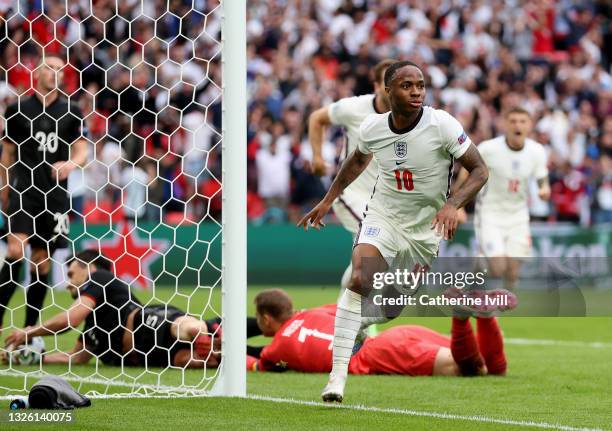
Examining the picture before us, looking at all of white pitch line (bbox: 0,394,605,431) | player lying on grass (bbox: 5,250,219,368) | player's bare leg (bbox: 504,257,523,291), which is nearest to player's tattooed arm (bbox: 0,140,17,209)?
player lying on grass (bbox: 5,250,219,368)

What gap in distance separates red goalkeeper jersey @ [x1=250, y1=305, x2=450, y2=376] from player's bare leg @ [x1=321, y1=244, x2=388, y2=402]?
179cm

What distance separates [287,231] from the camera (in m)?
17.7

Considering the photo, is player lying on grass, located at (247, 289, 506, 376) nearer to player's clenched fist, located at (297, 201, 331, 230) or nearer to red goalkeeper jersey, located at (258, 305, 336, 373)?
red goalkeeper jersey, located at (258, 305, 336, 373)

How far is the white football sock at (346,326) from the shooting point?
6348 millimetres

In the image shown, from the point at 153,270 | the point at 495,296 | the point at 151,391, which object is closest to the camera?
the point at 151,391

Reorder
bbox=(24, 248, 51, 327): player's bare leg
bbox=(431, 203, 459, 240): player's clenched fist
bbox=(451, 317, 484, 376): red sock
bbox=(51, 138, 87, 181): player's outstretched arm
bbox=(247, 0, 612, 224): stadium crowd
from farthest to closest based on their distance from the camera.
A: bbox=(247, 0, 612, 224): stadium crowd → bbox=(24, 248, 51, 327): player's bare leg → bbox=(51, 138, 87, 181): player's outstretched arm → bbox=(451, 317, 484, 376): red sock → bbox=(431, 203, 459, 240): player's clenched fist

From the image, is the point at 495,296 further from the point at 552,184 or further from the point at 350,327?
the point at 552,184

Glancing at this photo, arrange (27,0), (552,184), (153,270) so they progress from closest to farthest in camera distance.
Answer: (27,0) < (153,270) < (552,184)

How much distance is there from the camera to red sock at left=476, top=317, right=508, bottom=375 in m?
8.11

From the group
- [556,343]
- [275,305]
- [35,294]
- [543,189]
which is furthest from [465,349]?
[543,189]

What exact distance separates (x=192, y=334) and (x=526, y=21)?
1713cm

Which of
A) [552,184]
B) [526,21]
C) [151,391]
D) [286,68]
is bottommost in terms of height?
[151,391]

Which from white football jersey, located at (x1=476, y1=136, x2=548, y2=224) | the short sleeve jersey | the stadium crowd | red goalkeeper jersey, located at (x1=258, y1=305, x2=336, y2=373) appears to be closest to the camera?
red goalkeeper jersey, located at (x1=258, y1=305, x2=336, y2=373)

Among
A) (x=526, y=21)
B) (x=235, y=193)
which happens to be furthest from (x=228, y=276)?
(x=526, y=21)
